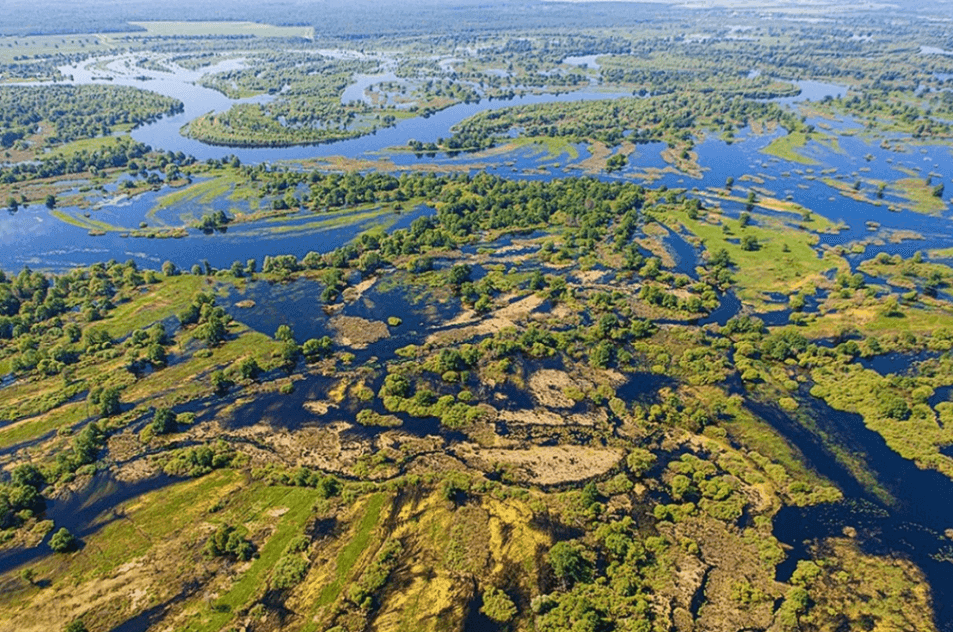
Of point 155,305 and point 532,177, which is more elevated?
point 532,177

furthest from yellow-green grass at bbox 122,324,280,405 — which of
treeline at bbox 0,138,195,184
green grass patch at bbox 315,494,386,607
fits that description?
treeline at bbox 0,138,195,184

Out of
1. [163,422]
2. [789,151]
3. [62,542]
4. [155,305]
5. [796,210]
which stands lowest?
[62,542]

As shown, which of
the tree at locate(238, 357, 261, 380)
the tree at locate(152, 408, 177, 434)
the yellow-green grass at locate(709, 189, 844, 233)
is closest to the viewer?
the tree at locate(152, 408, 177, 434)

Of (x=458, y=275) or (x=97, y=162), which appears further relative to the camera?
(x=97, y=162)

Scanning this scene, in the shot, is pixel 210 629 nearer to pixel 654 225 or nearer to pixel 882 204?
pixel 654 225

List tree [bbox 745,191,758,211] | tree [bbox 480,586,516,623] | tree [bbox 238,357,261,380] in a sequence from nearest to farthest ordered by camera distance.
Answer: tree [bbox 480,586,516,623], tree [bbox 238,357,261,380], tree [bbox 745,191,758,211]

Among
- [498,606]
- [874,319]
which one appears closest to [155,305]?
[498,606]

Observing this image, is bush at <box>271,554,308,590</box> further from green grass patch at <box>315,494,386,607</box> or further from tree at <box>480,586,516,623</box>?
tree at <box>480,586,516,623</box>

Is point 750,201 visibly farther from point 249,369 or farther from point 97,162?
point 97,162

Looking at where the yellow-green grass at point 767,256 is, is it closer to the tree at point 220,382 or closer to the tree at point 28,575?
the tree at point 220,382

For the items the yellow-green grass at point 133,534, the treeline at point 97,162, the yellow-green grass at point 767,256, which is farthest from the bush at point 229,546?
the treeline at point 97,162
